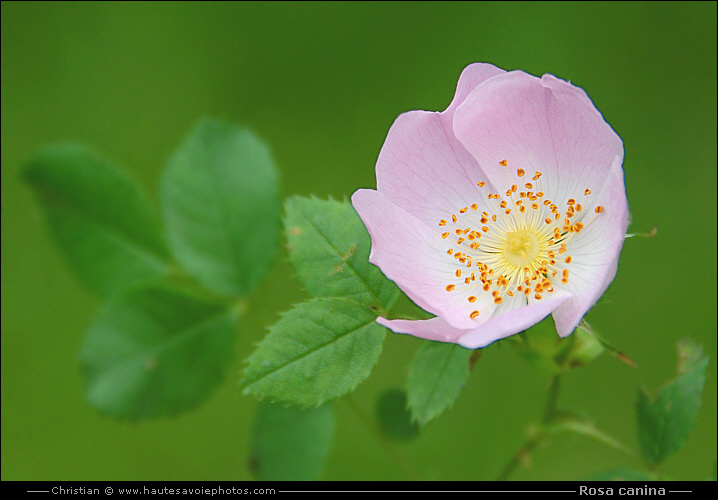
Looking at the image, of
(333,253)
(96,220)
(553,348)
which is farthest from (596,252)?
(96,220)

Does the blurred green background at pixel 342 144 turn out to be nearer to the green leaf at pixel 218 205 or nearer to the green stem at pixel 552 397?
the green leaf at pixel 218 205

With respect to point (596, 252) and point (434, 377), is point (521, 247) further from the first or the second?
point (434, 377)

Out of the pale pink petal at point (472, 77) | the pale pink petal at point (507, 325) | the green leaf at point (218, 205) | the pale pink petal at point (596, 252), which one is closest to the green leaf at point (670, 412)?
the pale pink petal at point (596, 252)

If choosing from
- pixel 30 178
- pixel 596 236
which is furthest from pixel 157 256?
pixel 596 236

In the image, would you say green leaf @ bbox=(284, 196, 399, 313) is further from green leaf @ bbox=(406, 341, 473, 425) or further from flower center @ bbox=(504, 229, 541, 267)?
flower center @ bbox=(504, 229, 541, 267)

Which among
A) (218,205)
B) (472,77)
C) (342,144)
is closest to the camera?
(472,77)

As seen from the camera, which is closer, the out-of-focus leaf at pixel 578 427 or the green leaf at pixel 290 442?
the out-of-focus leaf at pixel 578 427

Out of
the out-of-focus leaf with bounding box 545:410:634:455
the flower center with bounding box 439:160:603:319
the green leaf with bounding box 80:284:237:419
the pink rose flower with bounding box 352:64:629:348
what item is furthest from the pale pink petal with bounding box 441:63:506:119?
the green leaf with bounding box 80:284:237:419
